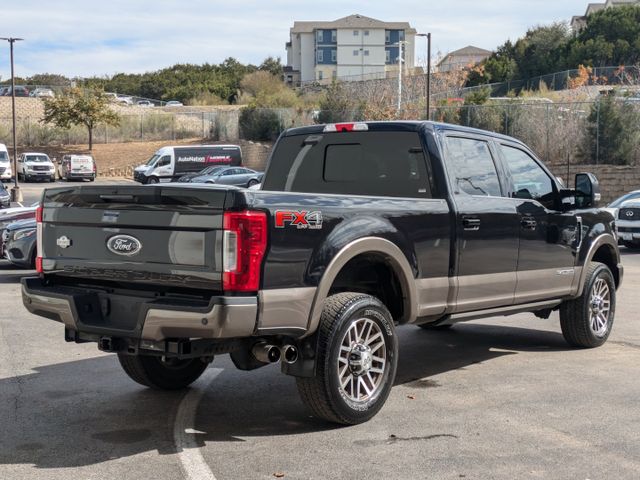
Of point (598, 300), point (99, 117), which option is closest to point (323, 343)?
point (598, 300)

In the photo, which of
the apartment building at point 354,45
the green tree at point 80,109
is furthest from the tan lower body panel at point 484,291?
the apartment building at point 354,45

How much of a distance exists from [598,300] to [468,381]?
2.25 meters

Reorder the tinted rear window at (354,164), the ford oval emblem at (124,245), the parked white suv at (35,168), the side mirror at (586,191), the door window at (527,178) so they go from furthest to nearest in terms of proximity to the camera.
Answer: the parked white suv at (35,168) < the side mirror at (586,191) < the door window at (527,178) < the tinted rear window at (354,164) < the ford oval emblem at (124,245)

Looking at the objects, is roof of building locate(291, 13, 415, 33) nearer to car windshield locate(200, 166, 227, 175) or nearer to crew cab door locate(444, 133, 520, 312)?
car windshield locate(200, 166, 227, 175)

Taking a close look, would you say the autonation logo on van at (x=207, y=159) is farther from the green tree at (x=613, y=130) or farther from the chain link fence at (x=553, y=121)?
the green tree at (x=613, y=130)

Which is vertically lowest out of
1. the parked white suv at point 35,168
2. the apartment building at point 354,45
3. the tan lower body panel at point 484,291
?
the parked white suv at point 35,168

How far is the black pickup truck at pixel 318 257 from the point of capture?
5168 mm

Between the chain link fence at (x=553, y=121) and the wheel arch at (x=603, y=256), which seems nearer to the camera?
the wheel arch at (x=603, y=256)

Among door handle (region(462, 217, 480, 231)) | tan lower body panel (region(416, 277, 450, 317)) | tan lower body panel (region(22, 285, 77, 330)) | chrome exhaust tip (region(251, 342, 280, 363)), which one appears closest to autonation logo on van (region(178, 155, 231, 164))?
door handle (region(462, 217, 480, 231))

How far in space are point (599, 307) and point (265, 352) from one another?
453 cm

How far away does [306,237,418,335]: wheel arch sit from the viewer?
555 centimetres

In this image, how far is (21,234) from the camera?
545 inches

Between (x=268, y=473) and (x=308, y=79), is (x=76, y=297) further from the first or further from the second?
(x=308, y=79)

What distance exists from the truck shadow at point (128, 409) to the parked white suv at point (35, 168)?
45.8m
